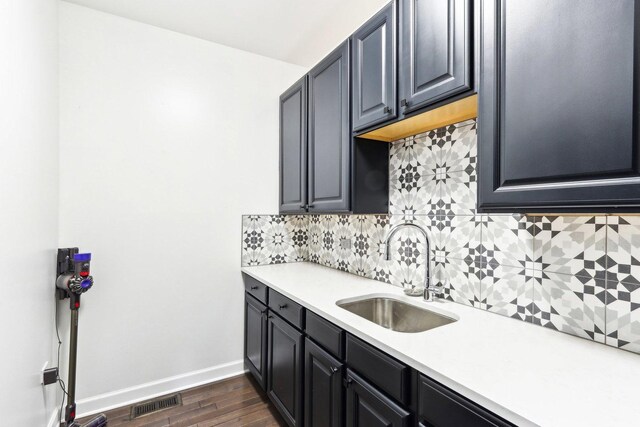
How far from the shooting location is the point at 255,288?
227cm

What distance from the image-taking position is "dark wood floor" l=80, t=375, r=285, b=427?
6.21 ft

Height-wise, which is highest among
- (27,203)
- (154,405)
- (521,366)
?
(27,203)

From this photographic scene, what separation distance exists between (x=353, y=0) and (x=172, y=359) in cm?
270

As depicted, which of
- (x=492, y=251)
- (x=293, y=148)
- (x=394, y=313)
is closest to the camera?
(x=492, y=251)

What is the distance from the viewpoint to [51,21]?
1.74 meters

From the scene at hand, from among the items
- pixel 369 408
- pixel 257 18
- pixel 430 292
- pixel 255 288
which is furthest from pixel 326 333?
pixel 257 18

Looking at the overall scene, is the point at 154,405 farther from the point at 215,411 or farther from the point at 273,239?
the point at 273,239

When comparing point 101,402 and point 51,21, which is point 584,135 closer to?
point 51,21

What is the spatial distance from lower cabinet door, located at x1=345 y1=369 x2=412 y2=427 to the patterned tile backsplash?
0.66 metres

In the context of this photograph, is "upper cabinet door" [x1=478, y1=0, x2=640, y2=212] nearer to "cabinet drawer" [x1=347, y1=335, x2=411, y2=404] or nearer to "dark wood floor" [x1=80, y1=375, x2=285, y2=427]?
"cabinet drawer" [x1=347, y1=335, x2=411, y2=404]

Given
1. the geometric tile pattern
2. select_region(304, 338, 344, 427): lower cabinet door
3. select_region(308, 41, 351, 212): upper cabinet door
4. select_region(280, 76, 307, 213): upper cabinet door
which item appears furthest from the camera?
the geometric tile pattern

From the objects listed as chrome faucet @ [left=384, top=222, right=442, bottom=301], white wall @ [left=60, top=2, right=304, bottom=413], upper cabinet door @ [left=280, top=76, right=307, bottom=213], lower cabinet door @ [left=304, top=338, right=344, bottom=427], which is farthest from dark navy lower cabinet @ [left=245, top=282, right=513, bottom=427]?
upper cabinet door @ [left=280, top=76, right=307, bottom=213]

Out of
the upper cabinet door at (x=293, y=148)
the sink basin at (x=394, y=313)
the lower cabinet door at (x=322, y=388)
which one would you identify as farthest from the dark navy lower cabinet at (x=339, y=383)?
the upper cabinet door at (x=293, y=148)

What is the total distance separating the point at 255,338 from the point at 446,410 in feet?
5.44
